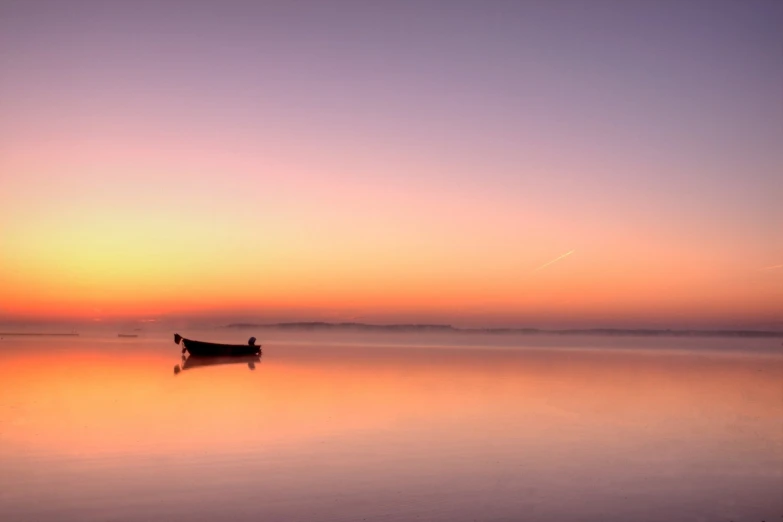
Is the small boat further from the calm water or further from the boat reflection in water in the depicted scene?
the calm water

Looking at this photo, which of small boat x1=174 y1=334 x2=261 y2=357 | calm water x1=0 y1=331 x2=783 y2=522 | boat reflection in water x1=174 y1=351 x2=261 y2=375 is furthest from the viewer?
small boat x1=174 y1=334 x2=261 y2=357

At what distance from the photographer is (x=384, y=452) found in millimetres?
17375

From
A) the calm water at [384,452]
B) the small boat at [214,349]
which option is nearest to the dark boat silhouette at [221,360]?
the small boat at [214,349]

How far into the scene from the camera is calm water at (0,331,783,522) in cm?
1240

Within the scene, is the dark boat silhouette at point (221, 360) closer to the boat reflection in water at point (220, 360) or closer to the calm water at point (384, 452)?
the boat reflection in water at point (220, 360)

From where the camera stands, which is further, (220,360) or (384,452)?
(220,360)

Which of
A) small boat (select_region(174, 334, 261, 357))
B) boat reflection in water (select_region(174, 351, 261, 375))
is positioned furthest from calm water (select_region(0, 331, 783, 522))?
small boat (select_region(174, 334, 261, 357))

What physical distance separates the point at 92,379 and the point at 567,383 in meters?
25.1

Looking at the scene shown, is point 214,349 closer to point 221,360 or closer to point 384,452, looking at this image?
point 221,360

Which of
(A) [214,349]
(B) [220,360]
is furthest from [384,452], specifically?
(A) [214,349]

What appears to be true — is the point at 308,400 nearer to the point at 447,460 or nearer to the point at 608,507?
the point at 447,460

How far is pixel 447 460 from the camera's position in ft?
53.8

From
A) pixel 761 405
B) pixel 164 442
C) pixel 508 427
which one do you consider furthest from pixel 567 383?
pixel 164 442

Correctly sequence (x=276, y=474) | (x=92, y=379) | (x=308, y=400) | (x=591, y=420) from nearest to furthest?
(x=276, y=474)
(x=591, y=420)
(x=308, y=400)
(x=92, y=379)
